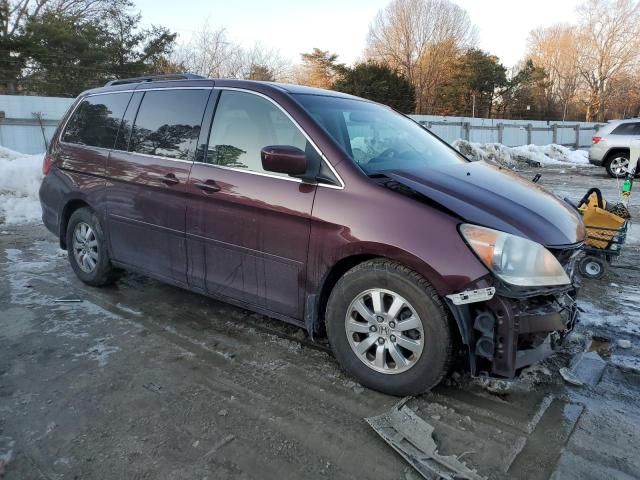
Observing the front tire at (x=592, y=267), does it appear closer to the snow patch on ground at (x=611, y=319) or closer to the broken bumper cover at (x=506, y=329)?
the snow patch on ground at (x=611, y=319)

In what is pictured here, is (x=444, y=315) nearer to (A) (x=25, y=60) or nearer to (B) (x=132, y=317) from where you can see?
(B) (x=132, y=317)

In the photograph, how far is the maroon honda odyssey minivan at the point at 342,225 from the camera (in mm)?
2664

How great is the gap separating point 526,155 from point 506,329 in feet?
69.8

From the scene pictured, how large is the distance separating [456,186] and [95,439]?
98.0 inches

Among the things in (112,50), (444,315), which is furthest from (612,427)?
(112,50)

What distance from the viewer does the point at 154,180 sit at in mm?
3980

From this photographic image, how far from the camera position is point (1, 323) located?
4.02 m

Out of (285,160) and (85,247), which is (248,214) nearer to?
(285,160)

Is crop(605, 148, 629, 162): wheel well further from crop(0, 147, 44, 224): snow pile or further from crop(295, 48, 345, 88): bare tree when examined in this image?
crop(295, 48, 345, 88): bare tree

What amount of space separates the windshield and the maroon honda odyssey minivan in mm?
17

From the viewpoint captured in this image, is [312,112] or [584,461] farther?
[312,112]

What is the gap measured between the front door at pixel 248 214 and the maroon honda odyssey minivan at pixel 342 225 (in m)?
0.01

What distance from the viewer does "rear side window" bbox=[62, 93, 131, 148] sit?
4529 millimetres

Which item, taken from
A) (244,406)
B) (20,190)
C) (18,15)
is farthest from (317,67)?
(244,406)
